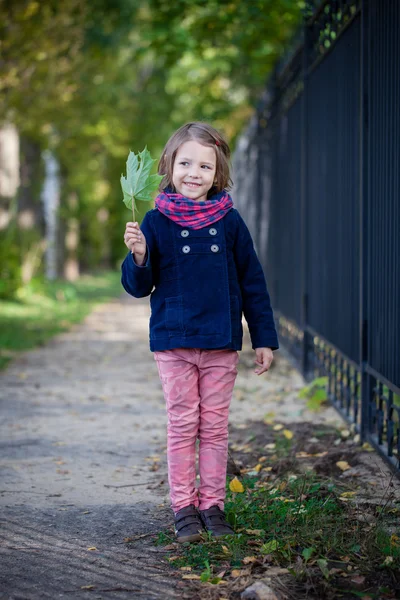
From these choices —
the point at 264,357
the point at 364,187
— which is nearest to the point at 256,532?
the point at 264,357

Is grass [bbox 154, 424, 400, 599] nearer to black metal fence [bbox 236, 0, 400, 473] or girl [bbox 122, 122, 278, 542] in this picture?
girl [bbox 122, 122, 278, 542]

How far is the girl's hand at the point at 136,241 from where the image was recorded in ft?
11.3

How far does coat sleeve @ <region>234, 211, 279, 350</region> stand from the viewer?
3.72 metres

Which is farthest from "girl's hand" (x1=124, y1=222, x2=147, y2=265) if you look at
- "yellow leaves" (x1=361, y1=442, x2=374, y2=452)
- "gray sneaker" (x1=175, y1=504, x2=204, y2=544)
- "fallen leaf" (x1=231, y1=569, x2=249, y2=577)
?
"yellow leaves" (x1=361, y1=442, x2=374, y2=452)

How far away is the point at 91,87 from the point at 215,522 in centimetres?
1457

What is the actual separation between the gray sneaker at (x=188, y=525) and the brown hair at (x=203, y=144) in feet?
4.76

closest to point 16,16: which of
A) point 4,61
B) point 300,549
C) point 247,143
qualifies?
point 4,61

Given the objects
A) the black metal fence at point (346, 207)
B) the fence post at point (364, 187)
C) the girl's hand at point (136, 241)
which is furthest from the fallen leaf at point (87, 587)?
the fence post at point (364, 187)

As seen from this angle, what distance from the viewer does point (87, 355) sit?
998cm

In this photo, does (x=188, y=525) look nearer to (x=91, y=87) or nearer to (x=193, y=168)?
(x=193, y=168)

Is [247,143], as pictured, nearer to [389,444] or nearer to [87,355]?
[87,355]

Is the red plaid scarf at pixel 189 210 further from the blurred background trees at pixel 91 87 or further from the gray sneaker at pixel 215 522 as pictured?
the blurred background trees at pixel 91 87

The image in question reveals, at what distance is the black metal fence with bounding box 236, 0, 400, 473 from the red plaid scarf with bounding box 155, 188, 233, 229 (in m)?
1.13

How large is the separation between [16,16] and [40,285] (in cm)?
775
